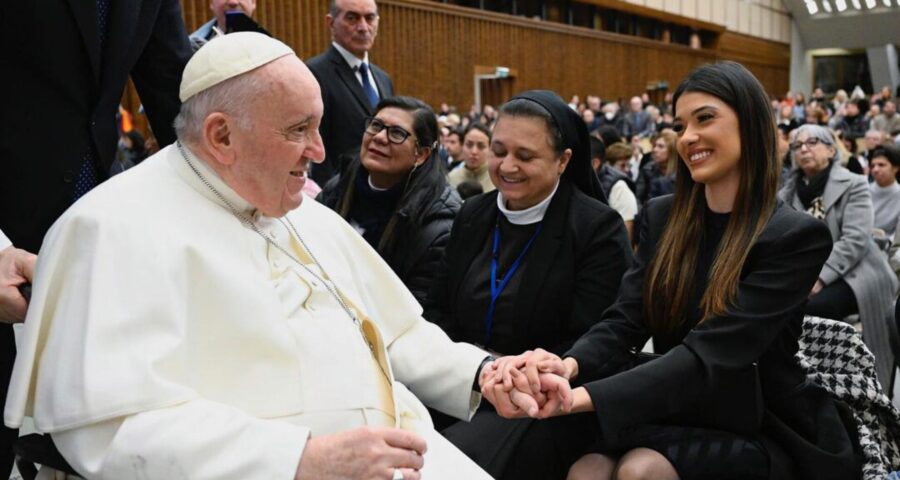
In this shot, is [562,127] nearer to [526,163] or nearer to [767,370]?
[526,163]

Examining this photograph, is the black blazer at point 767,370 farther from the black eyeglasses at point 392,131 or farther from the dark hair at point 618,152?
the dark hair at point 618,152

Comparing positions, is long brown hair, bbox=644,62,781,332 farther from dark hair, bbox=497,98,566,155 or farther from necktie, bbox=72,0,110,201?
necktie, bbox=72,0,110,201

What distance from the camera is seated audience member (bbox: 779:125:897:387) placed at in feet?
15.5

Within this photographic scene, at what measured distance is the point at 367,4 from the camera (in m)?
4.70

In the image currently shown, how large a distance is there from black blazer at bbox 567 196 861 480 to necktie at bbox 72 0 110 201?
Answer: 4.23 feet

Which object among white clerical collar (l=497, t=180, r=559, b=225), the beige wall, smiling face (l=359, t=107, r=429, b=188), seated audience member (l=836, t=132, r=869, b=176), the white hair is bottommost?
seated audience member (l=836, t=132, r=869, b=176)

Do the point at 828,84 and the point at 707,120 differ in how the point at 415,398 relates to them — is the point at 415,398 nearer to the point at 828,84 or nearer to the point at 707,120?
the point at 707,120

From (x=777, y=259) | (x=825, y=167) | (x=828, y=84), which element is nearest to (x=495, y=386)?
(x=777, y=259)

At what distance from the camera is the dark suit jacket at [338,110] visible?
14.9 ft

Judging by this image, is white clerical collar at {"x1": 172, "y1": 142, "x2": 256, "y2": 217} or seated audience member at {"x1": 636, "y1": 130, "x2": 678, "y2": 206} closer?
white clerical collar at {"x1": 172, "y1": 142, "x2": 256, "y2": 217}

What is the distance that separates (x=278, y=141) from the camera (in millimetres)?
1689

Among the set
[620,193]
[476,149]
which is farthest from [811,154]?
[476,149]

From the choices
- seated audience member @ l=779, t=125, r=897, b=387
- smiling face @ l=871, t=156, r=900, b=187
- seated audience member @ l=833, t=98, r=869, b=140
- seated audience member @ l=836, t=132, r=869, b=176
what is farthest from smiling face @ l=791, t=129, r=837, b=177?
seated audience member @ l=833, t=98, r=869, b=140

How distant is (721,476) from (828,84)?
120 ft
